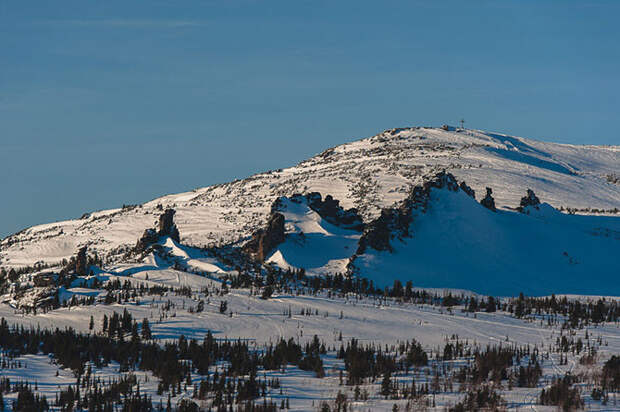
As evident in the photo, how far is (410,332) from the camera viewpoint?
2399 inches

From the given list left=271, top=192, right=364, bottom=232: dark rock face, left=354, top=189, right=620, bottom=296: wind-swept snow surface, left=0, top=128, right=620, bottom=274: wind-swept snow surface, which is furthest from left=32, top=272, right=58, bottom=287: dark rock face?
left=354, top=189, right=620, bottom=296: wind-swept snow surface

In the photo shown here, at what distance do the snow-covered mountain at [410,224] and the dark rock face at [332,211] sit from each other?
233 mm

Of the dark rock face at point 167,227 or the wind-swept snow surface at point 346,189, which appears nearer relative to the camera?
the dark rock face at point 167,227

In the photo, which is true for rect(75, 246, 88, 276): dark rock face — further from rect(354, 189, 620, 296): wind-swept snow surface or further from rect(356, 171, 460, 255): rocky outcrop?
rect(356, 171, 460, 255): rocky outcrop

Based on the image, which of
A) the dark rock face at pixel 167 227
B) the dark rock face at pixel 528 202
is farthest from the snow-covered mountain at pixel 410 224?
the dark rock face at pixel 167 227

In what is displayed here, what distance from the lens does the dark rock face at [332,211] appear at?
104 meters

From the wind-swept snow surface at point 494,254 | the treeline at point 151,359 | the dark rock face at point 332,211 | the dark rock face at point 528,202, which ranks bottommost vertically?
the treeline at point 151,359

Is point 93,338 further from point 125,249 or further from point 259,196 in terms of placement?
point 259,196

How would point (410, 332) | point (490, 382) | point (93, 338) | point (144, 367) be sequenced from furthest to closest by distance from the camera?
point (410, 332)
point (93, 338)
point (144, 367)
point (490, 382)

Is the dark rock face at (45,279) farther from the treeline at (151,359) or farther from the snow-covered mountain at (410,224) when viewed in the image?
the treeline at (151,359)

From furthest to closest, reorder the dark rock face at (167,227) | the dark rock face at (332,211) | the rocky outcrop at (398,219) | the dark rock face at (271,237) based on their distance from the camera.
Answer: the dark rock face at (332,211) < the dark rock face at (167,227) < the dark rock face at (271,237) < the rocky outcrop at (398,219)

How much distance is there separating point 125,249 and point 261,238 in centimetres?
2457

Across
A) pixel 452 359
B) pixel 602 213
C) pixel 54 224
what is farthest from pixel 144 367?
pixel 54 224

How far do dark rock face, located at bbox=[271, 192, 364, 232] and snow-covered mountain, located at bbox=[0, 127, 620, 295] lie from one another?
0.23m
